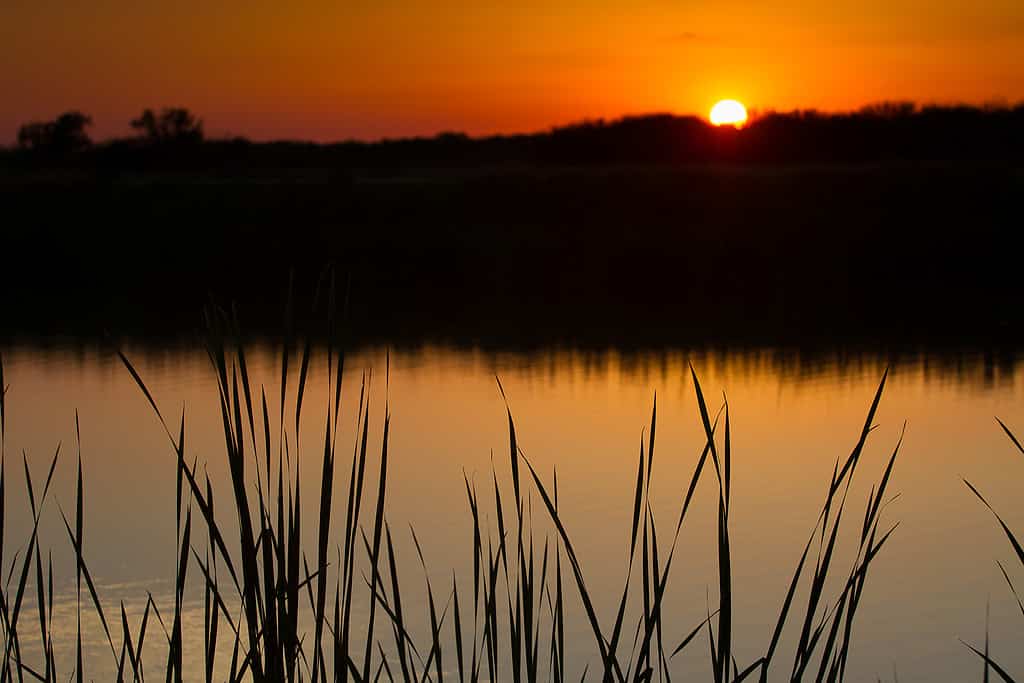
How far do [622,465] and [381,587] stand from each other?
4154 millimetres

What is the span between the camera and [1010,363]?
7871 mm

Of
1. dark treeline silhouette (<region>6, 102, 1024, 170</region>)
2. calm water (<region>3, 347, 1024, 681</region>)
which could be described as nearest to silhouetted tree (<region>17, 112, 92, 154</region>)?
dark treeline silhouette (<region>6, 102, 1024, 170</region>)

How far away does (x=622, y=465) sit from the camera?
17.6ft

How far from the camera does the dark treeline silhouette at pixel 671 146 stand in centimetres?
1980

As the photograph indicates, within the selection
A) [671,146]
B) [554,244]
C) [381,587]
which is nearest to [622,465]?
[381,587]

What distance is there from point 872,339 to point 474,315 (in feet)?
11.5

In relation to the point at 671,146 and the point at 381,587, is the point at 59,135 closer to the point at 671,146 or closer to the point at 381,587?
the point at 671,146

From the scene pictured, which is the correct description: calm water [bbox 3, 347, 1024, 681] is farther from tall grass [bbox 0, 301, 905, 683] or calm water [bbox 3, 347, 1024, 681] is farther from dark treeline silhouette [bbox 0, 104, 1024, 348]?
dark treeline silhouette [bbox 0, 104, 1024, 348]

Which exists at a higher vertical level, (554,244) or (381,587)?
(381,587)

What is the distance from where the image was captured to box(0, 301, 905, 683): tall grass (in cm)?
114

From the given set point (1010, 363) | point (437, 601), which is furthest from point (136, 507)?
point (1010, 363)

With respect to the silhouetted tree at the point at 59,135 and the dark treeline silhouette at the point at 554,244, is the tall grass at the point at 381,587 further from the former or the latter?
the silhouetted tree at the point at 59,135

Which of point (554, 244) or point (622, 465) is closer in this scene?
point (622, 465)

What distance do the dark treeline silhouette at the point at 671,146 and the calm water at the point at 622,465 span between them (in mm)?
12400
